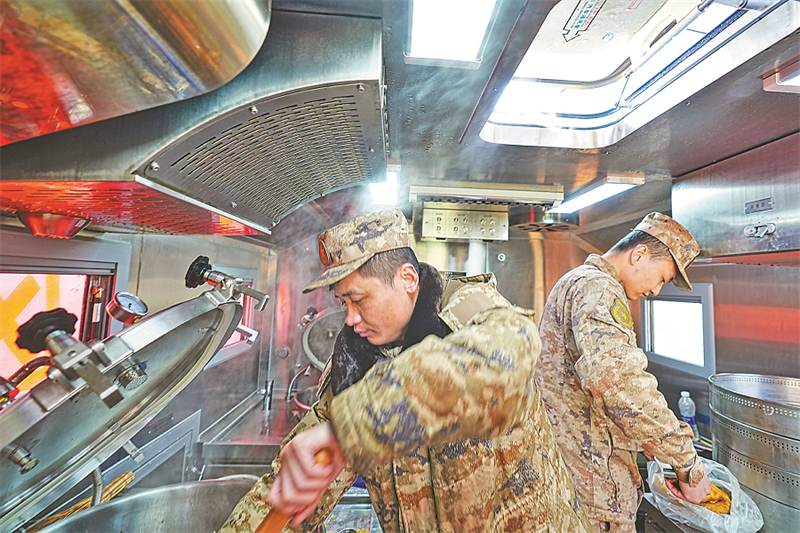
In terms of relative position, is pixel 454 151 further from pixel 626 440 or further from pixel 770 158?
pixel 626 440

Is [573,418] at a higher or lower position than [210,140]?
lower

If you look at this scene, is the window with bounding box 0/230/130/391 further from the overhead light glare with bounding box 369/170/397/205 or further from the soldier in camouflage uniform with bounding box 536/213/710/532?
the soldier in camouflage uniform with bounding box 536/213/710/532

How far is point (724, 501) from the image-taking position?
1.34 m

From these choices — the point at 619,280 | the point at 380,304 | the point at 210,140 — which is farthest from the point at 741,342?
the point at 210,140

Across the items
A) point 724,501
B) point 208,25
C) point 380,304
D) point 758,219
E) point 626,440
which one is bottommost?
point 724,501

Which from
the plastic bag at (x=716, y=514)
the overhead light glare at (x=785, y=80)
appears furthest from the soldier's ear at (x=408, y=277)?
the plastic bag at (x=716, y=514)

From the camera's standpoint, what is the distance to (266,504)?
0.83 metres

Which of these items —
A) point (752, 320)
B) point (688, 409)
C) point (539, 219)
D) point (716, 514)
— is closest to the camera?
point (716, 514)

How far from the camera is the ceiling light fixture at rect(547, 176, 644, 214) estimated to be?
69.1 inches

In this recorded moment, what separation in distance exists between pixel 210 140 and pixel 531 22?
735 millimetres

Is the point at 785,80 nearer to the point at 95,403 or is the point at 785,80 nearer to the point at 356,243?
the point at 356,243

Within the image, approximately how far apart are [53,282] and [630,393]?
2023 mm

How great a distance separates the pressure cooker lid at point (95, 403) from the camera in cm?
62

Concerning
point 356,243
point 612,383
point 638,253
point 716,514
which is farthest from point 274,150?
point 716,514
